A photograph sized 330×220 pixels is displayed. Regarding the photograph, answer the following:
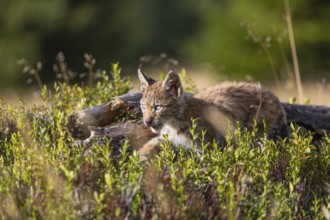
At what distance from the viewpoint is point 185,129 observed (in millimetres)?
7348

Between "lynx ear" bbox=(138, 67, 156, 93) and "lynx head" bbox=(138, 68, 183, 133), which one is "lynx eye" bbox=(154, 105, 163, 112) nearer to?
"lynx head" bbox=(138, 68, 183, 133)

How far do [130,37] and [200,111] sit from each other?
1857 cm

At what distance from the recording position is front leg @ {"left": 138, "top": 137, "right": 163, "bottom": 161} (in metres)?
6.99

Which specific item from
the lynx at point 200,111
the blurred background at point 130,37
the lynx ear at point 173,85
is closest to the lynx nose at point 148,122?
the lynx at point 200,111

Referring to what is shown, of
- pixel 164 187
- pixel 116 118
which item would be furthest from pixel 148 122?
pixel 164 187

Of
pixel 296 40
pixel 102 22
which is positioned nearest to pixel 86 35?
pixel 102 22

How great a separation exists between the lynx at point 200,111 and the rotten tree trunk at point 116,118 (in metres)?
0.22

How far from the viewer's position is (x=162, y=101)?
7430 mm

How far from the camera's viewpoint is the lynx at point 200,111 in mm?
7309

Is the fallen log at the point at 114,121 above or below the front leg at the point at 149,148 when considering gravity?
above

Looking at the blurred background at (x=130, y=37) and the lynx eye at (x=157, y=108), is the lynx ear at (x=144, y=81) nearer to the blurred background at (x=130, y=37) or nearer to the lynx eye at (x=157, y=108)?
the lynx eye at (x=157, y=108)

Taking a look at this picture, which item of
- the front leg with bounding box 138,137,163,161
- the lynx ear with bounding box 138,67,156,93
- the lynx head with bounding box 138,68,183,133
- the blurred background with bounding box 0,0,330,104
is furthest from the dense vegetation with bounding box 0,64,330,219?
the blurred background with bounding box 0,0,330,104

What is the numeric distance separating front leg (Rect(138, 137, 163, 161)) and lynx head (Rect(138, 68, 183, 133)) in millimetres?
177

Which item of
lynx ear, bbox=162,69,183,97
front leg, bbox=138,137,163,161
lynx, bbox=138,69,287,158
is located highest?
lynx ear, bbox=162,69,183,97
